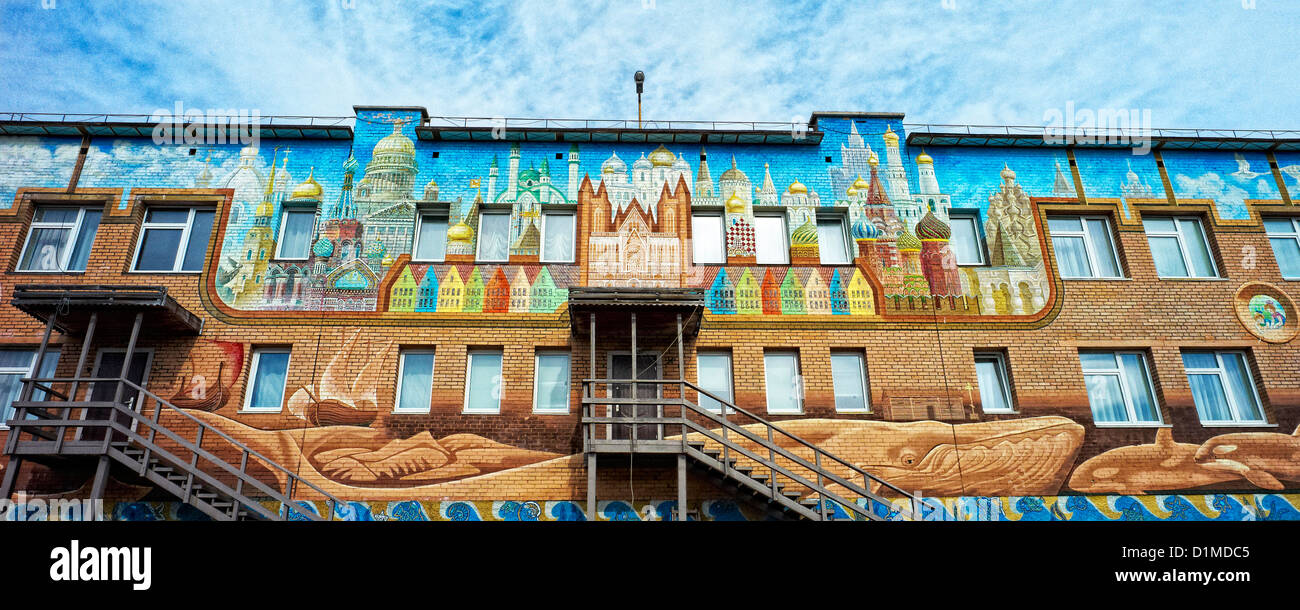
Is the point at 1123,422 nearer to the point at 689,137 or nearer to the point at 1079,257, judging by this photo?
the point at 1079,257

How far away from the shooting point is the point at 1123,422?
14234mm

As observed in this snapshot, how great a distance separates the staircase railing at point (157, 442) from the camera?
1180 centimetres

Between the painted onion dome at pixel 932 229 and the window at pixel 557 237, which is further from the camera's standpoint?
the painted onion dome at pixel 932 229

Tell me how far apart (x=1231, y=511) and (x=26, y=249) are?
2174cm

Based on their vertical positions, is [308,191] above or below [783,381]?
above

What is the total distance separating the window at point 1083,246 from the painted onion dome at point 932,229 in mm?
2173

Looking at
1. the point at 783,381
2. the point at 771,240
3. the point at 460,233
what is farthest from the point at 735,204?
the point at 460,233

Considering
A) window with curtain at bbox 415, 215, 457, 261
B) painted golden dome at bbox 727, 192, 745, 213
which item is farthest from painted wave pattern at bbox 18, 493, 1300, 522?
painted golden dome at bbox 727, 192, 745, 213

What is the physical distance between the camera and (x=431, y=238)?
51.3ft

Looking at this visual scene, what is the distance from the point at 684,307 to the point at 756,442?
242 centimetres

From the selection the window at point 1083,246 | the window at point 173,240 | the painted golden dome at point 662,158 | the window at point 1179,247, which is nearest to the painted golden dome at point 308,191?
the window at point 173,240

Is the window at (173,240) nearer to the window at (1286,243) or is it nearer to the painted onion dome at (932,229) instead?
the painted onion dome at (932,229)

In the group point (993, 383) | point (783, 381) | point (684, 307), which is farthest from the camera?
point (993, 383)

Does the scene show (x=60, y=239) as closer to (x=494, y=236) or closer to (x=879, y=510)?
(x=494, y=236)
